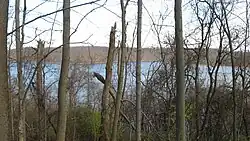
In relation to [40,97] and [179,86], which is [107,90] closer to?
[179,86]

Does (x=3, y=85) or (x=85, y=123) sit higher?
(x=3, y=85)

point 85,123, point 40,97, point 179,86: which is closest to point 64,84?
point 179,86

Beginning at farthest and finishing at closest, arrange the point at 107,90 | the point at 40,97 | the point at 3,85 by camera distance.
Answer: the point at 40,97, the point at 107,90, the point at 3,85

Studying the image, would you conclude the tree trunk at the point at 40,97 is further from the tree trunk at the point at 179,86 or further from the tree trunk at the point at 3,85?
the tree trunk at the point at 3,85

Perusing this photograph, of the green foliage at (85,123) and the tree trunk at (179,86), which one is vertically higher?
the tree trunk at (179,86)

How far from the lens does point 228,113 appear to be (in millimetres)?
11109

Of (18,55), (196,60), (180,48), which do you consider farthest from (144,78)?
(180,48)

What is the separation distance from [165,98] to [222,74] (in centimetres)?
175

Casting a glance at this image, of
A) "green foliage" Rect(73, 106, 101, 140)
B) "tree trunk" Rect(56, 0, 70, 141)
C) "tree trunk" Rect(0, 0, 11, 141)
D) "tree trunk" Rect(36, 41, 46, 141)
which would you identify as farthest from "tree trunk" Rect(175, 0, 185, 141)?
"green foliage" Rect(73, 106, 101, 140)

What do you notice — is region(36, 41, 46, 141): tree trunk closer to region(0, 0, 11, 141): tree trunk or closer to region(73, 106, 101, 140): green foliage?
region(73, 106, 101, 140): green foliage

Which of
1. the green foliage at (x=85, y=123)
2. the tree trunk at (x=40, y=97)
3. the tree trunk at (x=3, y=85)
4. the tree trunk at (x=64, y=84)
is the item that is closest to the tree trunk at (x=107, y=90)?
the tree trunk at (x=40, y=97)

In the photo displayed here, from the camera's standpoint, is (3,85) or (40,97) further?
(40,97)

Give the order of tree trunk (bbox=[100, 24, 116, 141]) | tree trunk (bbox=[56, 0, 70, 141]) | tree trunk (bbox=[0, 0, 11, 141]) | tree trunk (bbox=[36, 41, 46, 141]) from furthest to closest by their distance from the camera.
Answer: tree trunk (bbox=[36, 41, 46, 141]) → tree trunk (bbox=[100, 24, 116, 141]) → tree trunk (bbox=[56, 0, 70, 141]) → tree trunk (bbox=[0, 0, 11, 141])

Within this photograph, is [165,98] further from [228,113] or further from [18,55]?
[18,55]
